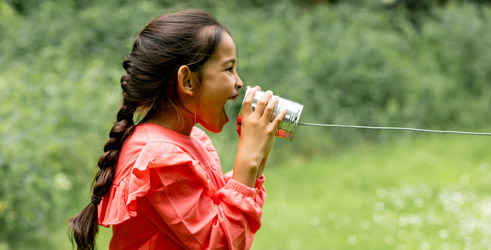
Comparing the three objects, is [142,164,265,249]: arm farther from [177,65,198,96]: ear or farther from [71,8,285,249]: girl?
[177,65,198,96]: ear

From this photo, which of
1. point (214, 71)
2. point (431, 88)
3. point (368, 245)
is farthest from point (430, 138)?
point (214, 71)

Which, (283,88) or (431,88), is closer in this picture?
(283,88)

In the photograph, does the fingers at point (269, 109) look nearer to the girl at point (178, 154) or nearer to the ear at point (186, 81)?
the girl at point (178, 154)

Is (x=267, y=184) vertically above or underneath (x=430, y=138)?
underneath

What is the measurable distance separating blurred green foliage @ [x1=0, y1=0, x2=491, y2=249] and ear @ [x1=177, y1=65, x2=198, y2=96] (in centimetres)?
258

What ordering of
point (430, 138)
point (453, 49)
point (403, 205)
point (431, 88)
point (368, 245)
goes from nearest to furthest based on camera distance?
1. point (368, 245)
2. point (403, 205)
3. point (430, 138)
4. point (431, 88)
5. point (453, 49)

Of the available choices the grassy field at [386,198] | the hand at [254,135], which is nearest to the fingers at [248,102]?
the hand at [254,135]

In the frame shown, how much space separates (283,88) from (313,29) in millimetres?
2260

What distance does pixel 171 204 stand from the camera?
1.59 meters

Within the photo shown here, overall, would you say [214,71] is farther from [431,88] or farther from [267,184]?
[431,88]

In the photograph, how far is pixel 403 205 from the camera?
17.7ft

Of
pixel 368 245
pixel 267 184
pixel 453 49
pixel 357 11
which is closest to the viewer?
pixel 368 245

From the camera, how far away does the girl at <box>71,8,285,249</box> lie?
63.2 inches

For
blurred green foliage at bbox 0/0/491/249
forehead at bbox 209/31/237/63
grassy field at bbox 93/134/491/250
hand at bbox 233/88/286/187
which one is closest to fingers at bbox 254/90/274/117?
hand at bbox 233/88/286/187
